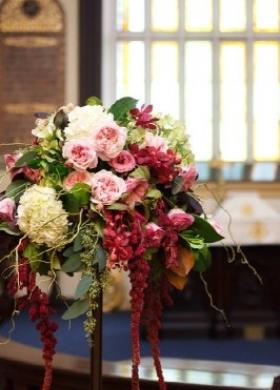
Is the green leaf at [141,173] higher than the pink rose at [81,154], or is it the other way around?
the pink rose at [81,154]

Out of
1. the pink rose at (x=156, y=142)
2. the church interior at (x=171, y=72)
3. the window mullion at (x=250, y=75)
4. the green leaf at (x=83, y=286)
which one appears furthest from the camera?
the window mullion at (x=250, y=75)

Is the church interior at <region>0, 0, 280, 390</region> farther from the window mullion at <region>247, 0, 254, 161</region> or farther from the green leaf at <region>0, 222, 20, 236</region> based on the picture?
the green leaf at <region>0, 222, 20, 236</region>

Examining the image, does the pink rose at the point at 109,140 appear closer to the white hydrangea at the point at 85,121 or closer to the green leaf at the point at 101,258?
the white hydrangea at the point at 85,121

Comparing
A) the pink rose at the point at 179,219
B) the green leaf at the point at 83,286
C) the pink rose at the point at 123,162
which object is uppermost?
the pink rose at the point at 123,162

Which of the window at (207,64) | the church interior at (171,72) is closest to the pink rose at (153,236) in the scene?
the church interior at (171,72)

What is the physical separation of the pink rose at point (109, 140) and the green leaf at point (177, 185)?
0.52 feet

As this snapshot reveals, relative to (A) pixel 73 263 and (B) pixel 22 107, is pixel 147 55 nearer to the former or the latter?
(B) pixel 22 107

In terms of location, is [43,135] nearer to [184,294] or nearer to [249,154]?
[184,294]

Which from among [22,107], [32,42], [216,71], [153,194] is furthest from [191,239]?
[216,71]

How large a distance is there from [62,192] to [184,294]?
269 inches

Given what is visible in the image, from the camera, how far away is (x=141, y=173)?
6.61 ft

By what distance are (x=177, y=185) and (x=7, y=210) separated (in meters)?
0.39

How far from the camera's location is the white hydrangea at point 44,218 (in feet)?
6.46

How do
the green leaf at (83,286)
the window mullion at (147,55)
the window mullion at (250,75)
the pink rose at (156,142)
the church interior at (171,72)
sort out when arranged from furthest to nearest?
the window mullion at (147,55)
the window mullion at (250,75)
the church interior at (171,72)
the pink rose at (156,142)
the green leaf at (83,286)
